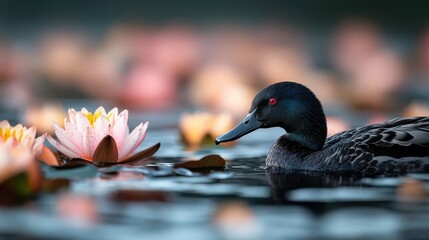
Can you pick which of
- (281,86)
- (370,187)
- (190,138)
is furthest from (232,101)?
(370,187)

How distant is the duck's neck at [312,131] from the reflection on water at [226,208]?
0.58 metres

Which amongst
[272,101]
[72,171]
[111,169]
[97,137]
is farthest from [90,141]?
[272,101]

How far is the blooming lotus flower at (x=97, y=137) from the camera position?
6.56m

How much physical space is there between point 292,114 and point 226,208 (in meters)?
2.32

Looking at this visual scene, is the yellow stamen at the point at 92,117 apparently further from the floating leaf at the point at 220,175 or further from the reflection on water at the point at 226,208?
the floating leaf at the point at 220,175

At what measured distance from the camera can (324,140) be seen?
7.41m

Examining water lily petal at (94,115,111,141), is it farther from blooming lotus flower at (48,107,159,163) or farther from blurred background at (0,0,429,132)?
blurred background at (0,0,429,132)

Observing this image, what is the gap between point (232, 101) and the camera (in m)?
11.0

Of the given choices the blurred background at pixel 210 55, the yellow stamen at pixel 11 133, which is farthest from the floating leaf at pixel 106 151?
the blurred background at pixel 210 55

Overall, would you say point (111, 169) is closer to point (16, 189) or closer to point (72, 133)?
point (72, 133)

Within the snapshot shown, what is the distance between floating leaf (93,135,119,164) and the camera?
6.52 meters

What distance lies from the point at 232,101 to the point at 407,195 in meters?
5.43

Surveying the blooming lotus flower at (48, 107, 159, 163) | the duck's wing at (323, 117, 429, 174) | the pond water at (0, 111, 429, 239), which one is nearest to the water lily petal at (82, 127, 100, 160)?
the blooming lotus flower at (48, 107, 159, 163)

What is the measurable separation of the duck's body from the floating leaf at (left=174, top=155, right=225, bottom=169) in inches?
21.2
